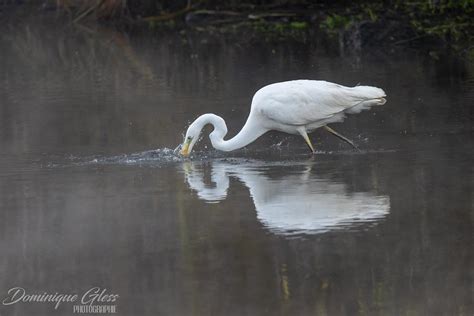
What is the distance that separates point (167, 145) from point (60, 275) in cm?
499

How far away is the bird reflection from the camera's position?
26.0 ft

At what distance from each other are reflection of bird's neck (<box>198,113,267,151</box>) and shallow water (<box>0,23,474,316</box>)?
174mm

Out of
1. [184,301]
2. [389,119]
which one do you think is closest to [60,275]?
[184,301]

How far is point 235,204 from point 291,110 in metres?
2.61

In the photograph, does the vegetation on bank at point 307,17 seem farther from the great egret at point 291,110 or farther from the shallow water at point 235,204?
the great egret at point 291,110

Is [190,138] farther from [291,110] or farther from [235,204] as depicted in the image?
[235,204]

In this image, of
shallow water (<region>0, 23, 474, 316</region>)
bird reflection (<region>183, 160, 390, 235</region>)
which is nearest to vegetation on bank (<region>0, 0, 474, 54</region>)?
shallow water (<region>0, 23, 474, 316</region>)

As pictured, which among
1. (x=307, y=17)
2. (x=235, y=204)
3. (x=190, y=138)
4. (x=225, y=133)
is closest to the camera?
(x=235, y=204)

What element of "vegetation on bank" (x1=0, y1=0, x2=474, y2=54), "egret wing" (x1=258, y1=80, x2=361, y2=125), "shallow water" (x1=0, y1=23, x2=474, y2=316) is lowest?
"shallow water" (x1=0, y1=23, x2=474, y2=316)

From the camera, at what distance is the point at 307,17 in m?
25.6

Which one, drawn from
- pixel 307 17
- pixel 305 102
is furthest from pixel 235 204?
pixel 307 17

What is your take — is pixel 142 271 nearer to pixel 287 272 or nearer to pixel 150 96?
pixel 287 272

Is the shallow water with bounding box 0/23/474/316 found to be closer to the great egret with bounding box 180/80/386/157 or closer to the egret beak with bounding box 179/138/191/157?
the egret beak with bounding box 179/138/191/157

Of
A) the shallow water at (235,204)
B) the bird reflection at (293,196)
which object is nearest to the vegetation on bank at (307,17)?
the shallow water at (235,204)
